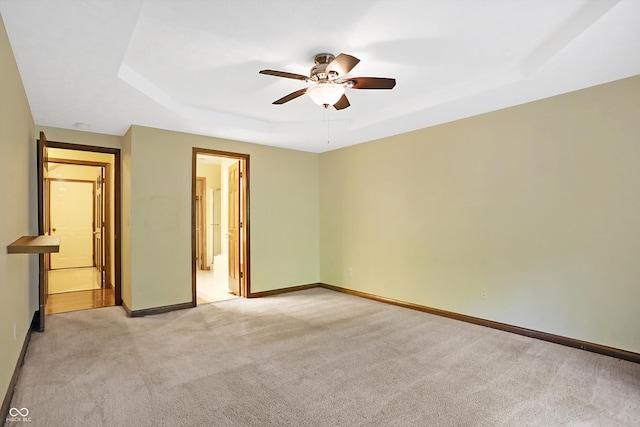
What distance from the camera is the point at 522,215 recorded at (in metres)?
3.48

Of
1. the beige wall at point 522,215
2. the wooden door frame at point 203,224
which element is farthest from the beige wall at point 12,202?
the wooden door frame at point 203,224

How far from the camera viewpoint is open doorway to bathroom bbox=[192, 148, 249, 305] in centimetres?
496

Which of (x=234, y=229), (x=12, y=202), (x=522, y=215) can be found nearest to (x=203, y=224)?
(x=234, y=229)

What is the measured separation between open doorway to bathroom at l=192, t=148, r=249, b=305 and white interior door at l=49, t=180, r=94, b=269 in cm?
301

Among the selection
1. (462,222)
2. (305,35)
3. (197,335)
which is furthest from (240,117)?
(462,222)

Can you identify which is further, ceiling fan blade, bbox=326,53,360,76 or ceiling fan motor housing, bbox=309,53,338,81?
ceiling fan motor housing, bbox=309,53,338,81

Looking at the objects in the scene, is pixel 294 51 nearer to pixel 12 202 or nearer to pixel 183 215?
pixel 12 202

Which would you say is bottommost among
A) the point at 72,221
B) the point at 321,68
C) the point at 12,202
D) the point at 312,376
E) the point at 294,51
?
the point at 312,376

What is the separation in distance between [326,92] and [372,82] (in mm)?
378

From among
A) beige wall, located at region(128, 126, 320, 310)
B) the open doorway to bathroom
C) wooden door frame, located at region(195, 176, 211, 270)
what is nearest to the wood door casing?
the open doorway to bathroom

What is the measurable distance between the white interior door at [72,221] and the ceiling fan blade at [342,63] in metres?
8.17

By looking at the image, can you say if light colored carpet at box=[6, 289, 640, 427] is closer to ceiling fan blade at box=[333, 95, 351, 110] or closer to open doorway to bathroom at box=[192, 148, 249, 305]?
open doorway to bathroom at box=[192, 148, 249, 305]

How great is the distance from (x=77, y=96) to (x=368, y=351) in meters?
3.58

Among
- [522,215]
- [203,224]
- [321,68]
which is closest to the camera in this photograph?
[321,68]
